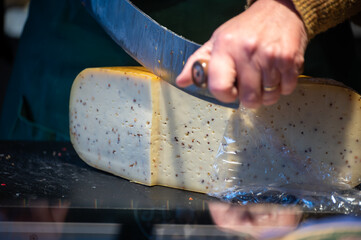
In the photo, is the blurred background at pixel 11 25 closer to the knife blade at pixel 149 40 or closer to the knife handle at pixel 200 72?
the knife blade at pixel 149 40

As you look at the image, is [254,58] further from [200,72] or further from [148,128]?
[148,128]

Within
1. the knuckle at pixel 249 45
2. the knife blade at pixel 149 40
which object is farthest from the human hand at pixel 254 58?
the knife blade at pixel 149 40

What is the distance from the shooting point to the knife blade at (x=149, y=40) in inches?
31.8

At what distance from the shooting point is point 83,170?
977 mm

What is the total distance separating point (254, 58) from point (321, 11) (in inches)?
6.0

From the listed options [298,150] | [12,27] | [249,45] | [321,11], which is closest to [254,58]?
[249,45]

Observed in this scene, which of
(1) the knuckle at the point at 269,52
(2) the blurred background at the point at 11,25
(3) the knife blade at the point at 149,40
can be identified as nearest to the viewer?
(1) the knuckle at the point at 269,52

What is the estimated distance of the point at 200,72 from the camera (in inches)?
25.0

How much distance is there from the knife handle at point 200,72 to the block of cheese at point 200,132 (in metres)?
0.20

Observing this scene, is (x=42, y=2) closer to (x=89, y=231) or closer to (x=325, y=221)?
(x=89, y=231)

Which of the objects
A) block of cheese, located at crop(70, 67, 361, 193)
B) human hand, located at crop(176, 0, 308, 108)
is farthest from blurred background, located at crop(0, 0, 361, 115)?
human hand, located at crop(176, 0, 308, 108)

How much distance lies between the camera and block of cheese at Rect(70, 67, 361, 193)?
814mm

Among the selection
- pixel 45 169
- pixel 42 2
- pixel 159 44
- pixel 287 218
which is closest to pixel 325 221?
pixel 287 218

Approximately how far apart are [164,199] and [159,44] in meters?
0.26
